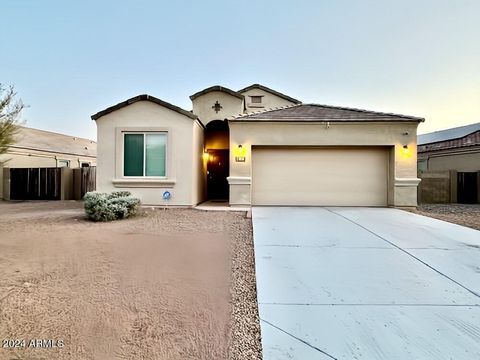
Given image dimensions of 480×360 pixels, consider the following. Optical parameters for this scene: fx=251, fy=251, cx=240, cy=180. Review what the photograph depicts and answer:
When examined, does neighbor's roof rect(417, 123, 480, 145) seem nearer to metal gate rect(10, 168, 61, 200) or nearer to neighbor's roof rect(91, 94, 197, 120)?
neighbor's roof rect(91, 94, 197, 120)

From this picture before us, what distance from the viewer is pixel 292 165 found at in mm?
10305

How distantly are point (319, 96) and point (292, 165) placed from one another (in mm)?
12132

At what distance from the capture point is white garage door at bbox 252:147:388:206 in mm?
10211

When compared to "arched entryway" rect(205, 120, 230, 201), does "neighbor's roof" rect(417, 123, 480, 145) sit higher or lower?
higher

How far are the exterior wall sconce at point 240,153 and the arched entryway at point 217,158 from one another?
3.99m

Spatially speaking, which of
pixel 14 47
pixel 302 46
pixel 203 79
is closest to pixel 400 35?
pixel 302 46

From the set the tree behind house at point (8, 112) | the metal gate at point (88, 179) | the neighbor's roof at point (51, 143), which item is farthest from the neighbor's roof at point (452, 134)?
the neighbor's roof at point (51, 143)

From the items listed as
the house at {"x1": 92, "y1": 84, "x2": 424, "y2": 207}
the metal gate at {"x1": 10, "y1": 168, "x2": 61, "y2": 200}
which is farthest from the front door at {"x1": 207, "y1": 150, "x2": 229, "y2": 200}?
the metal gate at {"x1": 10, "y1": 168, "x2": 61, "y2": 200}

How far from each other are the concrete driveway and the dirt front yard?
35 cm

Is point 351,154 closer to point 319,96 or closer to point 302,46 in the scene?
point 302,46

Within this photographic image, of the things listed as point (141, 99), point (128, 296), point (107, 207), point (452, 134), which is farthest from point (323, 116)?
point (452, 134)

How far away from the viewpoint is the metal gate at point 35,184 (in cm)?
1440

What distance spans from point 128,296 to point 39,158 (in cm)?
2096

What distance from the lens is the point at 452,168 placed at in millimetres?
17234
